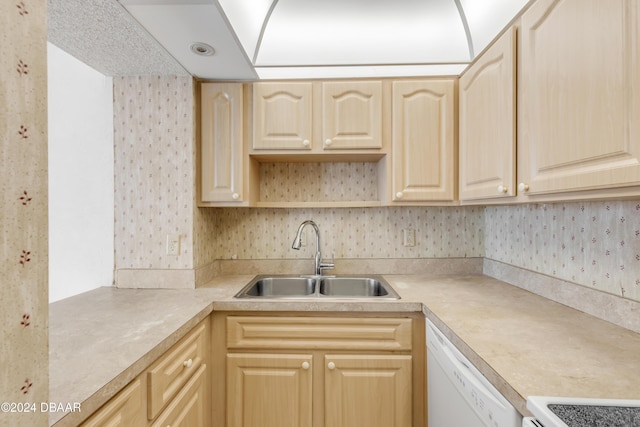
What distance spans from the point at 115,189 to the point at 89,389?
1257mm

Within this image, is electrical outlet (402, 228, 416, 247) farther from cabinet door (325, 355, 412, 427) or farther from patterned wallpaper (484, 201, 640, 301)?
cabinet door (325, 355, 412, 427)

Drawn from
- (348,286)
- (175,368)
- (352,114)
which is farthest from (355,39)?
(175,368)

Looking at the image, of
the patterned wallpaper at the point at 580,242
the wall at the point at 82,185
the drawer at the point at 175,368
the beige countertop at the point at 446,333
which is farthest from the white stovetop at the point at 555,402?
the wall at the point at 82,185

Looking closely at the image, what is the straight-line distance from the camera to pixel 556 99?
1.01m

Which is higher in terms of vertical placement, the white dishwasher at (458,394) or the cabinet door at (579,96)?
the cabinet door at (579,96)

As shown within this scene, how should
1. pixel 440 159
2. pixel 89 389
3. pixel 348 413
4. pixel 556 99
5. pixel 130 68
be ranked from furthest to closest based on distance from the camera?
pixel 440 159 < pixel 130 68 < pixel 348 413 < pixel 556 99 < pixel 89 389

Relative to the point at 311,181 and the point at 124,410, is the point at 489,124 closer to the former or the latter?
the point at 311,181

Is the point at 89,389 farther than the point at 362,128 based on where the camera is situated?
No

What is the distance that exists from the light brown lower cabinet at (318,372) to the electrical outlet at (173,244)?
1.53ft

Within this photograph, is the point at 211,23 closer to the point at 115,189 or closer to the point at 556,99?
the point at 115,189

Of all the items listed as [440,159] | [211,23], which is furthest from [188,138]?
[440,159]

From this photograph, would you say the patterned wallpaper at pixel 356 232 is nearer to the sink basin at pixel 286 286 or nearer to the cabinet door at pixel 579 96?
the sink basin at pixel 286 286

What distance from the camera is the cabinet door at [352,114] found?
1774 millimetres

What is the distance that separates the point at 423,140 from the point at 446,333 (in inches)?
41.2
